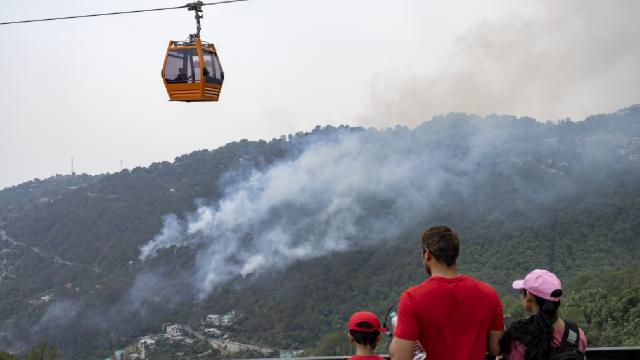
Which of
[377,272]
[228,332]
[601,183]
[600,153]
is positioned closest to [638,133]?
[600,153]

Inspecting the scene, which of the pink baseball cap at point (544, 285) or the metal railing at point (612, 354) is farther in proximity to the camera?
the metal railing at point (612, 354)

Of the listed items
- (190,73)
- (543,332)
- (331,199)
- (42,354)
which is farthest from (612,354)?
(331,199)

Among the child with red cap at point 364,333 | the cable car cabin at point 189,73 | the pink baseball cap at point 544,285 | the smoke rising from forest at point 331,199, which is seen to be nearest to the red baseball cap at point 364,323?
the child with red cap at point 364,333

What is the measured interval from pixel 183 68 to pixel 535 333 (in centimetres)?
888

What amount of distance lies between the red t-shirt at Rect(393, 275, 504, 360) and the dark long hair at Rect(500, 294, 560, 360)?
0.23m

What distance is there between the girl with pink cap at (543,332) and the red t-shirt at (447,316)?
243 mm

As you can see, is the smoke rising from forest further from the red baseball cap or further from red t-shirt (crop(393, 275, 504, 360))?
red t-shirt (crop(393, 275, 504, 360))

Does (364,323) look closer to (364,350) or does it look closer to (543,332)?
(364,350)

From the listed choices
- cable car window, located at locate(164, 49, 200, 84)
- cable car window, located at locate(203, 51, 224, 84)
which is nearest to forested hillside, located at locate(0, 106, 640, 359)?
cable car window, located at locate(203, 51, 224, 84)

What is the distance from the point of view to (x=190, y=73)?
10.7 m

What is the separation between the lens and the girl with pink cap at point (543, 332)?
2.92 m

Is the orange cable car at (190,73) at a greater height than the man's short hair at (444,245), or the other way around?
the orange cable car at (190,73)

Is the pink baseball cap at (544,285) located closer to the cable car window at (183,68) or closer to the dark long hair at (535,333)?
the dark long hair at (535,333)

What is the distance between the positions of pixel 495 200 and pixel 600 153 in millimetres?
21128
